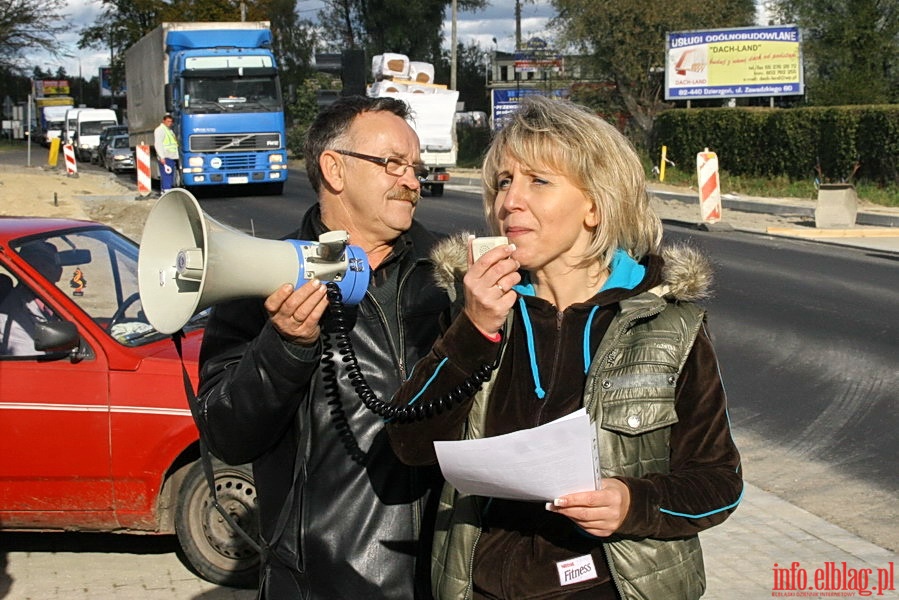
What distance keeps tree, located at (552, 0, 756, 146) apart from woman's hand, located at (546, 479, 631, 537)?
43.1 meters

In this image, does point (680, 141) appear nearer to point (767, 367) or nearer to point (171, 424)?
point (767, 367)

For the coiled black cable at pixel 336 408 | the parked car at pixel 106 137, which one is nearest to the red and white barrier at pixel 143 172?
the parked car at pixel 106 137

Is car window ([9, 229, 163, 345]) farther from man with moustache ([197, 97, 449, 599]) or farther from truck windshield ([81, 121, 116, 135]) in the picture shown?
truck windshield ([81, 121, 116, 135])

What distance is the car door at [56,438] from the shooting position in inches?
208

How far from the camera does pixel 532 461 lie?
214cm

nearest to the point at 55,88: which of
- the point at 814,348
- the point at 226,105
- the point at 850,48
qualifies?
the point at 226,105

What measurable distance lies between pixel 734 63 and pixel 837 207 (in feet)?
59.8

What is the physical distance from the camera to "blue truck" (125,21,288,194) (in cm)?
2894

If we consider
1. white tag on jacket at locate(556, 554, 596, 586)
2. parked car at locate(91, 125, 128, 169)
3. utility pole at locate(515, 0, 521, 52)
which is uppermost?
utility pole at locate(515, 0, 521, 52)

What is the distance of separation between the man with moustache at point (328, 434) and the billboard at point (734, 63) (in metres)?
38.6

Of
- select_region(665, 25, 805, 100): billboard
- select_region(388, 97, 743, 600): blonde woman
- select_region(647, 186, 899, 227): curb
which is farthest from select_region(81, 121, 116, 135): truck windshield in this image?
select_region(388, 97, 743, 600): blonde woman

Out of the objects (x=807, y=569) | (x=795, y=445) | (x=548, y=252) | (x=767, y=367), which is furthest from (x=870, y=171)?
(x=548, y=252)

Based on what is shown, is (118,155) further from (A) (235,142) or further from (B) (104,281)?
(B) (104,281)

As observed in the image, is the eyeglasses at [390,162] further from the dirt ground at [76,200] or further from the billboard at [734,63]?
the billboard at [734,63]
